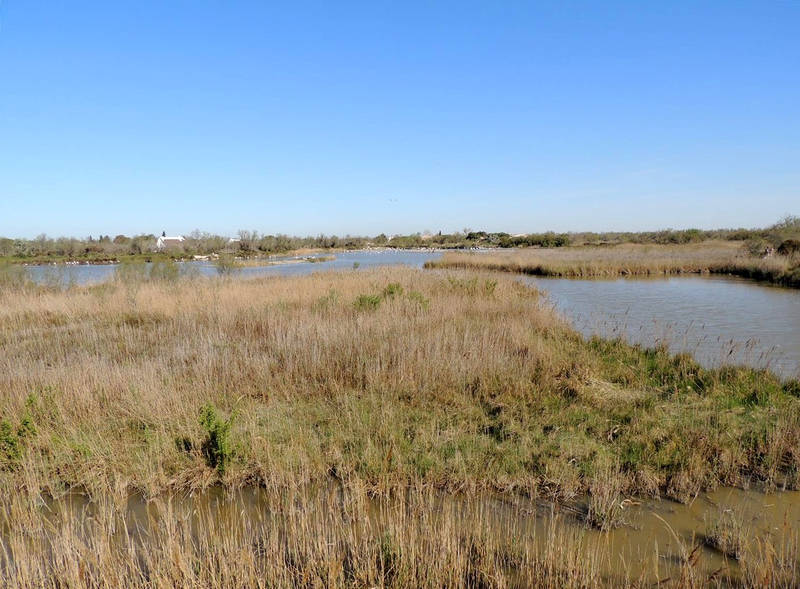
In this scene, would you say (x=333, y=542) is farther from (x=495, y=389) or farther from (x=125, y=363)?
(x=125, y=363)

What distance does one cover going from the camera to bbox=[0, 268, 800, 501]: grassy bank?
166 inches

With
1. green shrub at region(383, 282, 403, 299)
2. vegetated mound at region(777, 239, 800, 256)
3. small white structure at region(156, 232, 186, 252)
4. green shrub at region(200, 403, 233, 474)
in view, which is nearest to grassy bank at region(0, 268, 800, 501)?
green shrub at region(200, 403, 233, 474)

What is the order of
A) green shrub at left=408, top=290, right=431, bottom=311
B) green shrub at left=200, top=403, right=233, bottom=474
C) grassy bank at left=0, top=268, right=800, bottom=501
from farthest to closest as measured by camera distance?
1. green shrub at left=408, top=290, right=431, bottom=311
2. green shrub at left=200, top=403, right=233, bottom=474
3. grassy bank at left=0, top=268, right=800, bottom=501

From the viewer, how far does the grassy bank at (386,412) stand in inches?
166

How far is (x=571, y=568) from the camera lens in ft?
8.82

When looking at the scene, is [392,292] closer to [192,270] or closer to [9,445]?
[9,445]

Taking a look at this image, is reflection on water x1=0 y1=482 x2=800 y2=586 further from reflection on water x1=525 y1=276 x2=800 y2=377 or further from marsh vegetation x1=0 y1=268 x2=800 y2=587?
reflection on water x1=525 y1=276 x2=800 y2=377

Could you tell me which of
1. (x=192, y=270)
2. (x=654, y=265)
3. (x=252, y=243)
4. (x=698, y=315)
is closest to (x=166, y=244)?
(x=252, y=243)

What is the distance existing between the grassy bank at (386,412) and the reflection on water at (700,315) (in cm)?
212

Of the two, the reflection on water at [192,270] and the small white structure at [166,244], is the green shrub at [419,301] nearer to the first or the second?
the reflection on water at [192,270]

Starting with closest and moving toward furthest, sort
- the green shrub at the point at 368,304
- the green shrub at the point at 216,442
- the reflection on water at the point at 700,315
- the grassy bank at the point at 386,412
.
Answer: the grassy bank at the point at 386,412 → the green shrub at the point at 216,442 → the reflection on water at the point at 700,315 → the green shrub at the point at 368,304

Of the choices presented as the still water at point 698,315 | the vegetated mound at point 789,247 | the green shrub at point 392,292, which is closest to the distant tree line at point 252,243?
the vegetated mound at point 789,247

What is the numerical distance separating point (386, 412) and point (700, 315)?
1317 cm

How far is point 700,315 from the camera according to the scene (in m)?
14.0
